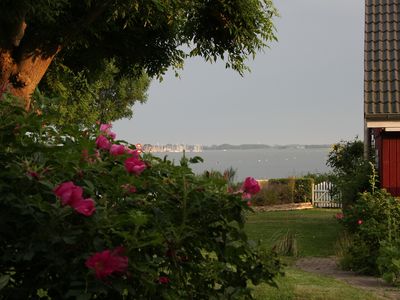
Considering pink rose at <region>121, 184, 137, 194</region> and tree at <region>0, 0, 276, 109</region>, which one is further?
tree at <region>0, 0, 276, 109</region>

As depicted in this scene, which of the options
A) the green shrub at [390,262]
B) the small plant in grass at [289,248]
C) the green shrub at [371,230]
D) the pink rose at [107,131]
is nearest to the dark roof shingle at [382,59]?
the green shrub at [371,230]

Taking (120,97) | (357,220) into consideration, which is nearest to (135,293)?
(357,220)

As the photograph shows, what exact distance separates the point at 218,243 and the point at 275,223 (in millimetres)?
17845

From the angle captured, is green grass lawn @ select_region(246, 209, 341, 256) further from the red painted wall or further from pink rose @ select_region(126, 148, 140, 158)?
pink rose @ select_region(126, 148, 140, 158)

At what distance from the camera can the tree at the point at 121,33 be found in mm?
14500

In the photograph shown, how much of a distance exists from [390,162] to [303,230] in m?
5.67

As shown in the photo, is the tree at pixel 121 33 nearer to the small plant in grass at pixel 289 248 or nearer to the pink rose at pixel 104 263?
the small plant in grass at pixel 289 248

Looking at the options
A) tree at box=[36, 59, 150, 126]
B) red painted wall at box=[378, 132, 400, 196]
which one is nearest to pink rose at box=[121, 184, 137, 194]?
tree at box=[36, 59, 150, 126]

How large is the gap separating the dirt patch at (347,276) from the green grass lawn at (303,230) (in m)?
0.87

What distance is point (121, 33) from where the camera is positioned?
18.2 metres

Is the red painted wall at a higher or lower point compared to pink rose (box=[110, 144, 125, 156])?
higher

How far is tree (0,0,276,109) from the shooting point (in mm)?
14500

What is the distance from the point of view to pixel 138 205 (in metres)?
3.47

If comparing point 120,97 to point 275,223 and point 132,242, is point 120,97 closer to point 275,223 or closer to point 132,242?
point 275,223
